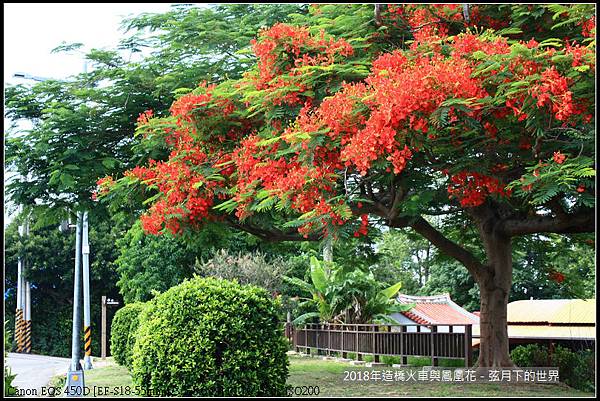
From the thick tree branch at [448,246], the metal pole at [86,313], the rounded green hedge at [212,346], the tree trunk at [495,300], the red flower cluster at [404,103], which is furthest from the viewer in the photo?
the metal pole at [86,313]

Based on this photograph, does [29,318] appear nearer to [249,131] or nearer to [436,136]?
[249,131]

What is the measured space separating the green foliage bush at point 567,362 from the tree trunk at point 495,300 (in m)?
1.23

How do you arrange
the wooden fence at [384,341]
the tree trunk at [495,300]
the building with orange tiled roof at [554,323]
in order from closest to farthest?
the tree trunk at [495,300] → the wooden fence at [384,341] → the building with orange tiled roof at [554,323]

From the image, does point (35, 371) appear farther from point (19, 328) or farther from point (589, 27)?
point (589, 27)

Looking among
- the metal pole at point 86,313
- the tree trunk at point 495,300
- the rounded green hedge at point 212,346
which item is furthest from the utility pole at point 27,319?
the rounded green hedge at point 212,346

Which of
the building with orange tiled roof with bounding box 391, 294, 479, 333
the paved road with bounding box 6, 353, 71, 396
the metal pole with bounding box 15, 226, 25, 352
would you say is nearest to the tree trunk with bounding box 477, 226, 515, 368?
the paved road with bounding box 6, 353, 71, 396

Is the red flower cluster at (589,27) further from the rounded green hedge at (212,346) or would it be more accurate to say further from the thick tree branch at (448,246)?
the rounded green hedge at (212,346)

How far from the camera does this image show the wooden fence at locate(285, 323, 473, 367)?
53.6 ft

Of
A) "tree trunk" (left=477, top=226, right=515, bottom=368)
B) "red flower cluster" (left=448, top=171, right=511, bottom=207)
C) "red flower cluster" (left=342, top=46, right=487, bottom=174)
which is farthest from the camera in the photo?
"tree trunk" (left=477, top=226, right=515, bottom=368)

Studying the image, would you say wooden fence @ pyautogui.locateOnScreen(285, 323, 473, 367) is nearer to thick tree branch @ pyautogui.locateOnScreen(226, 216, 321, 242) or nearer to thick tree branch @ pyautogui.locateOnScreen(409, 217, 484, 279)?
→ thick tree branch @ pyautogui.locateOnScreen(409, 217, 484, 279)

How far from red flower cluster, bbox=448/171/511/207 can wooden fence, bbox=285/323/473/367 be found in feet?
16.9

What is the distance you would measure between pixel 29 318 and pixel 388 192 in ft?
97.8

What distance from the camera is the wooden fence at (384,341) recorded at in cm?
1633

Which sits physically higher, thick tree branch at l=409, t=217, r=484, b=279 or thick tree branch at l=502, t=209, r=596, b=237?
thick tree branch at l=502, t=209, r=596, b=237
